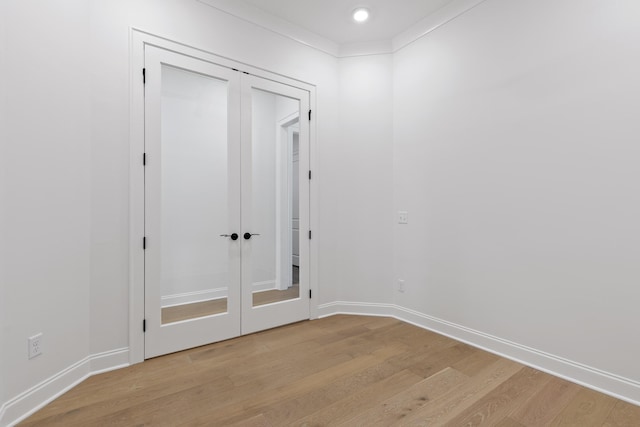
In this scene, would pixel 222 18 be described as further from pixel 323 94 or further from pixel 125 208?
pixel 125 208

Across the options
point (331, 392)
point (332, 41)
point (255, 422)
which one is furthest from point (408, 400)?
point (332, 41)

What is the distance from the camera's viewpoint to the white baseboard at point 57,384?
67.2 inches

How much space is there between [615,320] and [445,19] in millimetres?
2831

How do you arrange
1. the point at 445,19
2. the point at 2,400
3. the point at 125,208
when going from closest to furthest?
the point at 2,400 < the point at 125,208 < the point at 445,19

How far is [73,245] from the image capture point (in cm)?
210

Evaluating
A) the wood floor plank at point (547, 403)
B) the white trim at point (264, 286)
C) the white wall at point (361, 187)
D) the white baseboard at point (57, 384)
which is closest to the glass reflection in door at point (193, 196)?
the white trim at point (264, 286)

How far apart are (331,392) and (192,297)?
144cm

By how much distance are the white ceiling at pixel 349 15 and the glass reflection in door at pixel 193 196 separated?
1.01m

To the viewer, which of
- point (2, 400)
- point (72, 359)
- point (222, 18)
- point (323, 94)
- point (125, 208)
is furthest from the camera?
point (323, 94)

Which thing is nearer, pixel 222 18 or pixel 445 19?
pixel 222 18

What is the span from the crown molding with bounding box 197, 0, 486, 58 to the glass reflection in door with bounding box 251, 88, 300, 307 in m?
0.67

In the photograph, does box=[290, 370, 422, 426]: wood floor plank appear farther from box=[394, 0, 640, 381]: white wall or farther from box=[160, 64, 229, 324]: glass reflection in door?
box=[160, 64, 229, 324]: glass reflection in door

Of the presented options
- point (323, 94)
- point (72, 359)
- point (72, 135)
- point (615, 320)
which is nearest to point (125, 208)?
point (72, 135)

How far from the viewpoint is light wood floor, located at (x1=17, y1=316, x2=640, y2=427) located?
5.73 feet
